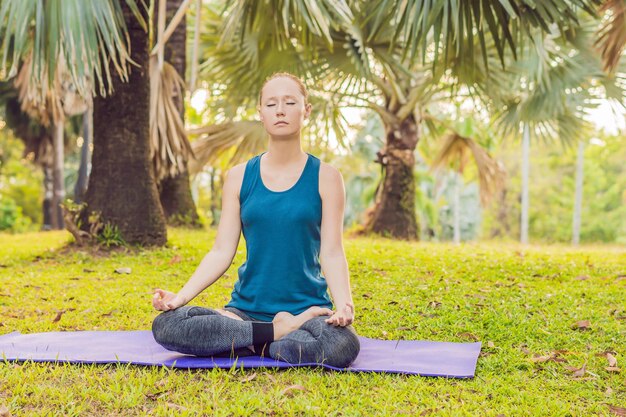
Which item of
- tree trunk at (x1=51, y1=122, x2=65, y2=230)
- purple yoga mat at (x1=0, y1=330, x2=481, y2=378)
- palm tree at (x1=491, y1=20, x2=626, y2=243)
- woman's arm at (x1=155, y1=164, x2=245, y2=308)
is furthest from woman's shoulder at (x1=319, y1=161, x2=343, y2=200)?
tree trunk at (x1=51, y1=122, x2=65, y2=230)

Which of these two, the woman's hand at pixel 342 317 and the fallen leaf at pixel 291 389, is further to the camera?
the woman's hand at pixel 342 317

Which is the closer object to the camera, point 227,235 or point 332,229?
point 332,229

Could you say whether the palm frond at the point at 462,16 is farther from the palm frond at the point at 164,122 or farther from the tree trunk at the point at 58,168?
the tree trunk at the point at 58,168

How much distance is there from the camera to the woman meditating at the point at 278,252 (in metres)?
3.24

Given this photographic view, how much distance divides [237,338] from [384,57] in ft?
19.1

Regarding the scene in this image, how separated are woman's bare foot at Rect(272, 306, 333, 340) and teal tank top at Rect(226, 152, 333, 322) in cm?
5

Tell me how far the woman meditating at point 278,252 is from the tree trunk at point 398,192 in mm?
7460

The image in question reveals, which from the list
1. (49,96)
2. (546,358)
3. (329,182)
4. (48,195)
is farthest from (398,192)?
(48,195)

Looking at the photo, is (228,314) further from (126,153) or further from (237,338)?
(126,153)

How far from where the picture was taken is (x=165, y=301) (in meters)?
3.23

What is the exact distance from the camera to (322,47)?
345 inches

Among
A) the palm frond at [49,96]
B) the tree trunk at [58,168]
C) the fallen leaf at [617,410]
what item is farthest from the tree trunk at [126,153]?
the tree trunk at [58,168]

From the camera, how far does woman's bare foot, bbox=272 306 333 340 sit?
3.35 m

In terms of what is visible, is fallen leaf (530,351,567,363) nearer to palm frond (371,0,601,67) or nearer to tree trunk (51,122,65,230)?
palm frond (371,0,601,67)
